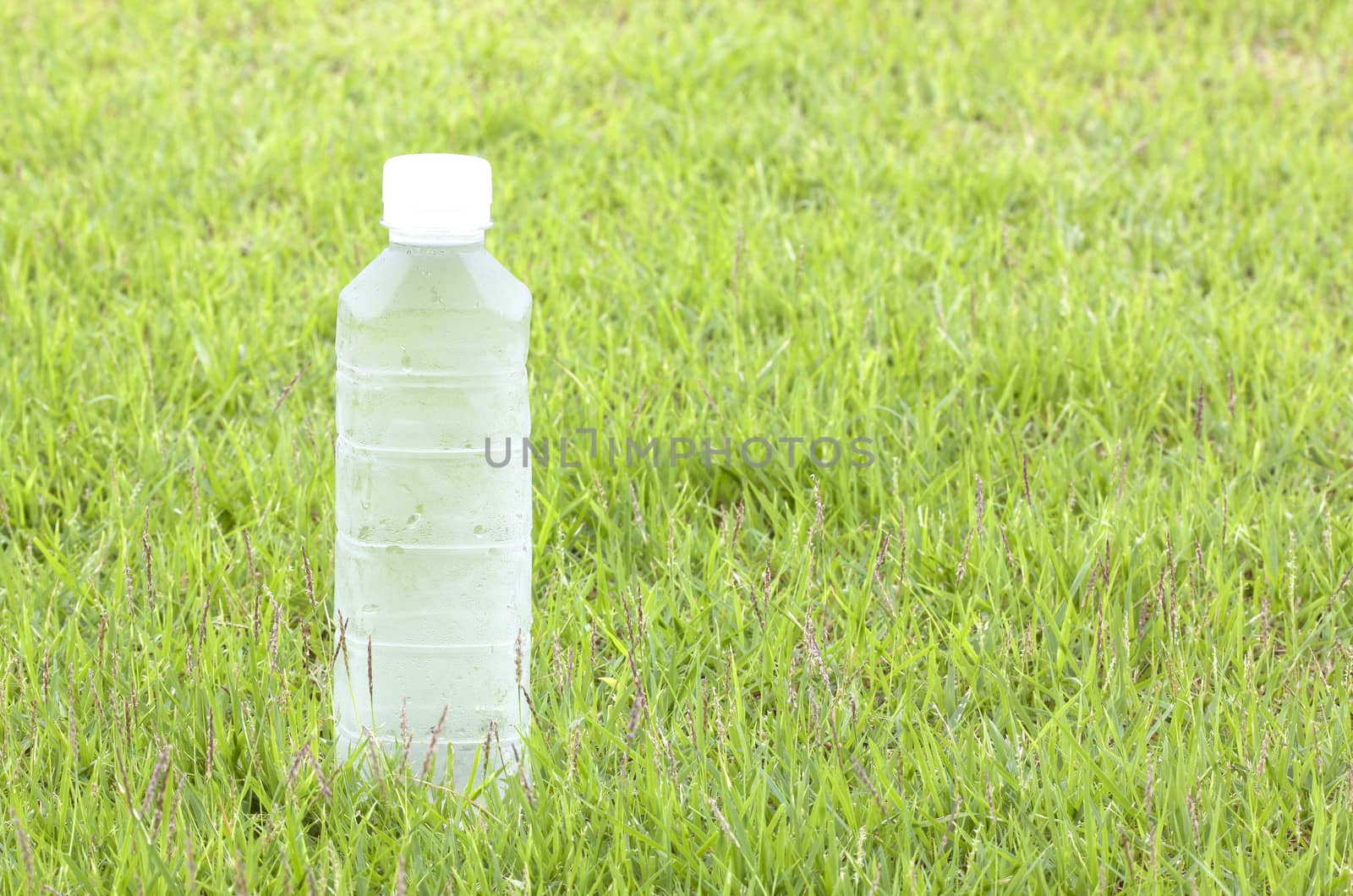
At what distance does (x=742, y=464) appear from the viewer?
129 inches

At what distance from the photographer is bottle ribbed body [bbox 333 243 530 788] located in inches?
90.7

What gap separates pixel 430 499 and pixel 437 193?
1.70 ft

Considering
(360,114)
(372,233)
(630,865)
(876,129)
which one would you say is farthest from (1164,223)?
(630,865)

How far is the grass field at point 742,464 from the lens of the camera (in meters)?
2.15

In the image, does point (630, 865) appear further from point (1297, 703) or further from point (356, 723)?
point (1297, 703)

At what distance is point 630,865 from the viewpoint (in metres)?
2.06

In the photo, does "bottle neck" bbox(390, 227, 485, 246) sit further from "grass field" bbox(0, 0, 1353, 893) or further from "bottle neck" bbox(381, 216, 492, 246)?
"grass field" bbox(0, 0, 1353, 893)

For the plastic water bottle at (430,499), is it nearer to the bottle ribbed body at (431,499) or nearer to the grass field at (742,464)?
the bottle ribbed body at (431,499)

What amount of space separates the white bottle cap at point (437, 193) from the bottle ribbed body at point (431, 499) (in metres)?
0.15

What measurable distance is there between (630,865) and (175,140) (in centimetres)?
421

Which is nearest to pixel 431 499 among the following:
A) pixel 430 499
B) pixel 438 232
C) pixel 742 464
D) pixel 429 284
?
pixel 430 499

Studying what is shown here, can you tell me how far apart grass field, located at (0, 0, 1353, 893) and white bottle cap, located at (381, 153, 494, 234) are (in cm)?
74

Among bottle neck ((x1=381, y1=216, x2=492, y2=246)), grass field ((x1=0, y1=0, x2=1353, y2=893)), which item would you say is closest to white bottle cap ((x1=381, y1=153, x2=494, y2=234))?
bottle neck ((x1=381, y1=216, x2=492, y2=246))

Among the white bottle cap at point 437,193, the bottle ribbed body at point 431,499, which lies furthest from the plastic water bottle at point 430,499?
the white bottle cap at point 437,193
